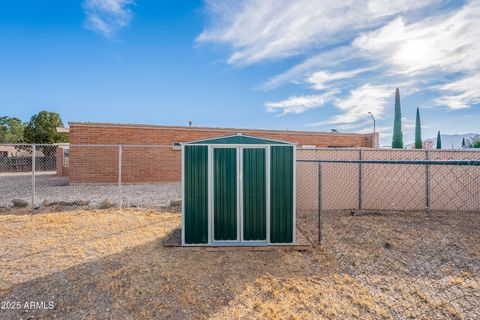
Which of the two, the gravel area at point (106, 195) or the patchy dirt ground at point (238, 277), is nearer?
the patchy dirt ground at point (238, 277)

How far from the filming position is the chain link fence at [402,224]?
3025mm

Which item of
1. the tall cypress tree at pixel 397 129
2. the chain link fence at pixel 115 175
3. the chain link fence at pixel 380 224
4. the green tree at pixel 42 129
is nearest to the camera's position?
the chain link fence at pixel 380 224

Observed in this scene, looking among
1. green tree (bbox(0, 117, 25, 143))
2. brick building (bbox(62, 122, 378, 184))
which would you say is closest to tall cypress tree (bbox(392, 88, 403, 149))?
brick building (bbox(62, 122, 378, 184))

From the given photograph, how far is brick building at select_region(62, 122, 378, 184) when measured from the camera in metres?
12.8

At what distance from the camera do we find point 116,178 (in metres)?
13.2

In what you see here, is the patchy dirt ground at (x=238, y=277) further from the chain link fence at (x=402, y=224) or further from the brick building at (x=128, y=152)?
the brick building at (x=128, y=152)

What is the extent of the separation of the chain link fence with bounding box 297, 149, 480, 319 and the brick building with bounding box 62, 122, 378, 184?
8.10 meters

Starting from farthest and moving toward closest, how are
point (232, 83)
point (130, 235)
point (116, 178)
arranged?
1. point (116, 178)
2. point (232, 83)
3. point (130, 235)

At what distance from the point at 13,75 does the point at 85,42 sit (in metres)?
8.79

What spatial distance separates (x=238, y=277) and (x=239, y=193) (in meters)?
1.51

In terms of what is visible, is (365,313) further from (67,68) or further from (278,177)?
(67,68)

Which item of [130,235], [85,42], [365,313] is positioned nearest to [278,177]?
[365,313]

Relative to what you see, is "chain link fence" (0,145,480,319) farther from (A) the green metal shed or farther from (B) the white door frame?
(B) the white door frame

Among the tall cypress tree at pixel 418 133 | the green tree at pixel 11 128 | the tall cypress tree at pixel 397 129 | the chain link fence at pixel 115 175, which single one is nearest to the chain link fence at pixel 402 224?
the chain link fence at pixel 115 175
